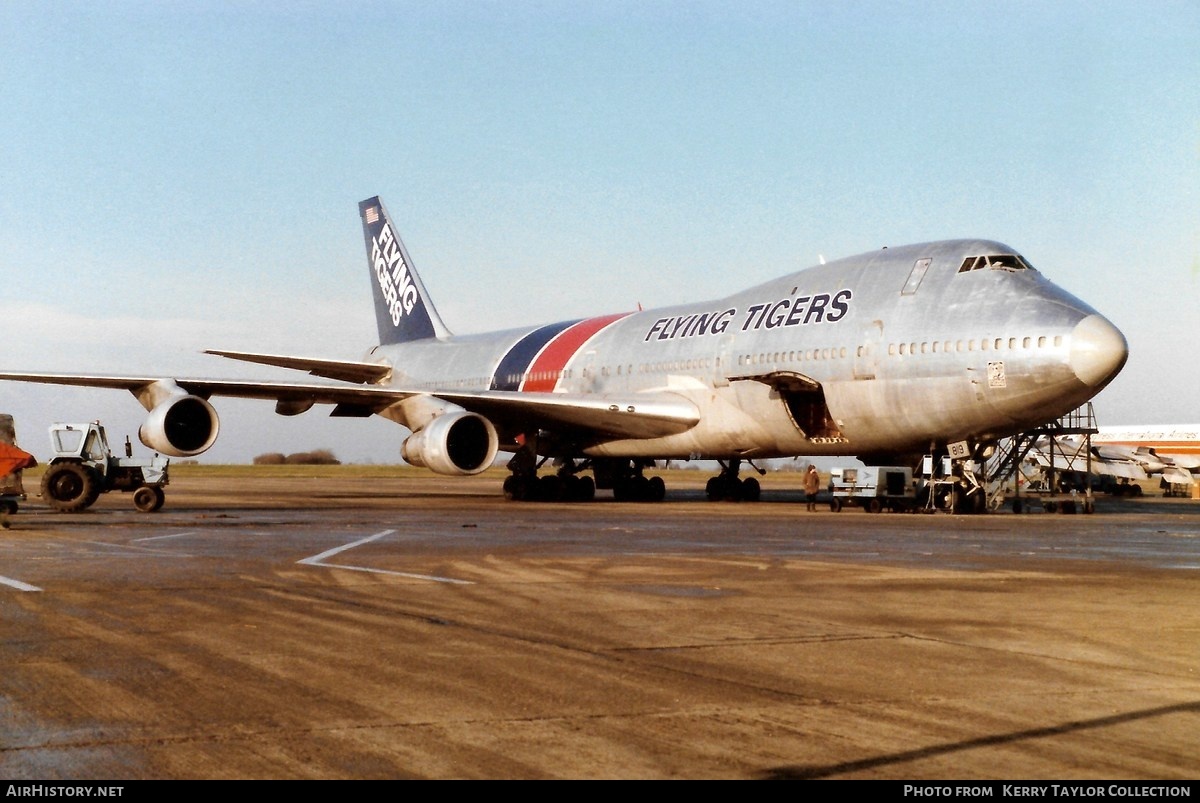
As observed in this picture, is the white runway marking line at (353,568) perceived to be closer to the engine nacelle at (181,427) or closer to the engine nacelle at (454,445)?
the engine nacelle at (454,445)

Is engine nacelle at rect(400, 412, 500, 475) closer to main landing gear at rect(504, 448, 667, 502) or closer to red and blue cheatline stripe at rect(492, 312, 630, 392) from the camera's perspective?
main landing gear at rect(504, 448, 667, 502)

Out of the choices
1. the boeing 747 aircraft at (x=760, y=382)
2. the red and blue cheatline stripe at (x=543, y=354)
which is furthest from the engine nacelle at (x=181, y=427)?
the red and blue cheatline stripe at (x=543, y=354)

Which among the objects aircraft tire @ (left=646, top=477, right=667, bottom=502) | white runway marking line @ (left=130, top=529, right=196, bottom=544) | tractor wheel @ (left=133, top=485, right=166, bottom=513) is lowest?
white runway marking line @ (left=130, top=529, right=196, bottom=544)

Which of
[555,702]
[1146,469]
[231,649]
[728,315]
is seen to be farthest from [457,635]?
[1146,469]

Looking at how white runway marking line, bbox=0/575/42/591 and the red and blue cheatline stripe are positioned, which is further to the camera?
the red and blue cheatline stripe

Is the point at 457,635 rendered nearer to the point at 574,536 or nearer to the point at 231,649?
the point at 231,649

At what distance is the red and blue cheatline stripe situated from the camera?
33.7 m

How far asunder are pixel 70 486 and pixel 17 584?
1478 cm

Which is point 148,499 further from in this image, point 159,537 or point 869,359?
A: point 869,359

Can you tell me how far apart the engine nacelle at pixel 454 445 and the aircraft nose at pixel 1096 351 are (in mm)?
12298

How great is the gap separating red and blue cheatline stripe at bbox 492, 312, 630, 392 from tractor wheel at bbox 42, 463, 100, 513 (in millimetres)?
13064

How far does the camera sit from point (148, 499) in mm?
24547

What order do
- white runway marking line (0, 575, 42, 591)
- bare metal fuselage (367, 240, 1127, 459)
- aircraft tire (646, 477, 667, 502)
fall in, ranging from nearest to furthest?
white runway marking line (0, 575, 42, 591)
bare metal fuselage (367, 240, 1127, 459)
aircraft tire (646, 477, 667, 502)

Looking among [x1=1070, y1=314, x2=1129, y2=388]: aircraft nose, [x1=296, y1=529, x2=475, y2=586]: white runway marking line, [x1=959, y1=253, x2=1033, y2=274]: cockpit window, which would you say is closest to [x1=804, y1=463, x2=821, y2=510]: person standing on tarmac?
[x1=959, y1=253, x2=1033, y2=274]: cockpit window
